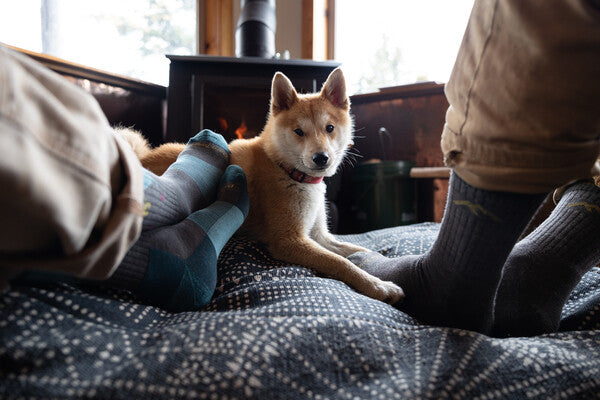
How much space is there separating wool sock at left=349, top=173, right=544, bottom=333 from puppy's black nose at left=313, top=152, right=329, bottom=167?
0.49m

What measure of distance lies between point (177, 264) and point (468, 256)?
1.53ft

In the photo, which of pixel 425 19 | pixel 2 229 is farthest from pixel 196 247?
pixel 425 19

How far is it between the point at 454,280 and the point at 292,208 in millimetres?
567

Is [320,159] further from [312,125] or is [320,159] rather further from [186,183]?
[186,183]

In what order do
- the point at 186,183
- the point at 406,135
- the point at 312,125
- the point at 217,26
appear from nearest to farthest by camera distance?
the point at 186,183 → the point at 312,125 → the point at 406,135 → the point at 217,26

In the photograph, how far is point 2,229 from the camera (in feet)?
1.06

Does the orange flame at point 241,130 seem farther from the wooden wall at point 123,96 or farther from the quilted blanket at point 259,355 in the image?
the quilted blanket at point 259,355

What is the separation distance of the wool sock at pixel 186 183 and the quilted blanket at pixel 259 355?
15 cm

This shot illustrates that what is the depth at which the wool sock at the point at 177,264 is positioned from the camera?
540 mm

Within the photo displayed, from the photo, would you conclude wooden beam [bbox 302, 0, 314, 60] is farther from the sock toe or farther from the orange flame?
the sock toe

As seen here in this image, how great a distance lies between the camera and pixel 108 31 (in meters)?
2.49

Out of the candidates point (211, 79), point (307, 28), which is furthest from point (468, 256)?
point (307, 28)

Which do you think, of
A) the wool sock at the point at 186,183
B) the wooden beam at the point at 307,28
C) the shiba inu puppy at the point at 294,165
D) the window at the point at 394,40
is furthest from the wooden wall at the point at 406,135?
the wool sock at the point at 186,183

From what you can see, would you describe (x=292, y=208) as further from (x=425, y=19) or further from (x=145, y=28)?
(x=145, y=28)
